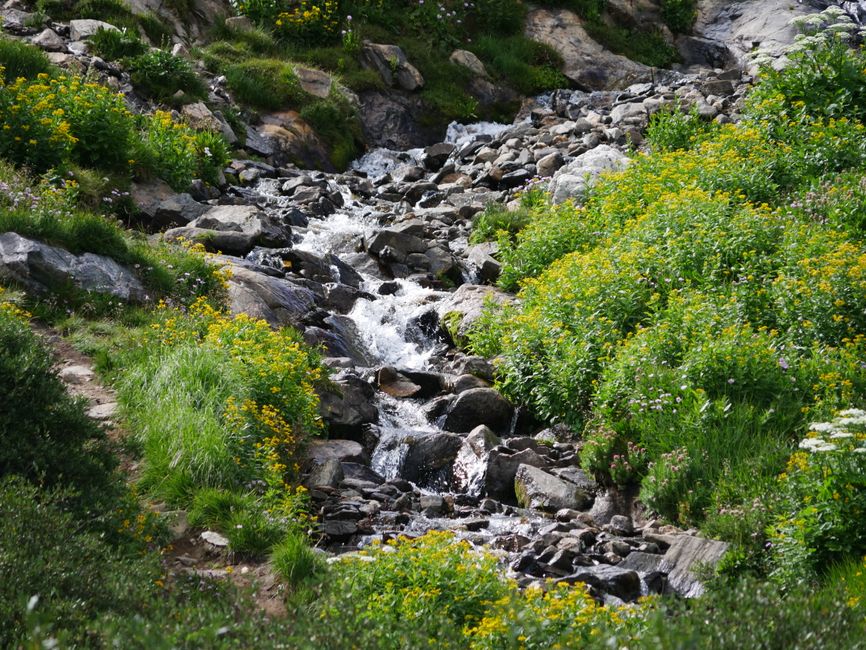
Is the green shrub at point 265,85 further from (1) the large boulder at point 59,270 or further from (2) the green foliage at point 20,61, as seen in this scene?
(1) the large boulder at point 59,270

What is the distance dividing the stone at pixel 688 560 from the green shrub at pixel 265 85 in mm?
15203

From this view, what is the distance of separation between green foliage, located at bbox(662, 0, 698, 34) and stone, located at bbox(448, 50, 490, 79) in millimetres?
7945

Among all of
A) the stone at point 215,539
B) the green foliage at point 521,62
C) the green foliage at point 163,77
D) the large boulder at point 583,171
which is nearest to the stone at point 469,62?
the green foliage at point 521,62

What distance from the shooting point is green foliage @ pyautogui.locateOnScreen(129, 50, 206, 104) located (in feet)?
52.4

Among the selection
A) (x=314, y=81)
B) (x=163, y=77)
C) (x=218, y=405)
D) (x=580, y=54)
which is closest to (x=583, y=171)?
(x=163, y=77)

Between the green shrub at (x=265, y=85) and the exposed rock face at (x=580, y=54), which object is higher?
the exposed rock face at (x=580, y=54)

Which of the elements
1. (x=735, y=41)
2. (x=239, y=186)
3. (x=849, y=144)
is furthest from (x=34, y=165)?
(x=735, y=41)

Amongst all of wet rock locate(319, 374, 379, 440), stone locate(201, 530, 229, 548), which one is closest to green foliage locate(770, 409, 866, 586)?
stone locate(201, 530, 229, 548)

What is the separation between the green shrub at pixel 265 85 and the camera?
18578 mm

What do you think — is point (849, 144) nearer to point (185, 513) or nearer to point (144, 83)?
point (185, 513)

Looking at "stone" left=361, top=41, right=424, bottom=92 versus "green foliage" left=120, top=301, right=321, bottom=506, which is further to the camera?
"stone" left=361, top=41, right=424, bottom=92

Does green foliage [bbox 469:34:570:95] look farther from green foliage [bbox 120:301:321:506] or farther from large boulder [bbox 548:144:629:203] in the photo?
green foliage [bbox 120:301:321:506]

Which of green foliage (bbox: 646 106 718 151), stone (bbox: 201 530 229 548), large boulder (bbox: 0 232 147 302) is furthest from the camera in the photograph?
green foliage (bbox: 646 106 718 151)

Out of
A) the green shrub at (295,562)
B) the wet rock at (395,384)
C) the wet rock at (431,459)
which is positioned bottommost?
the wet rock at (395,384)
